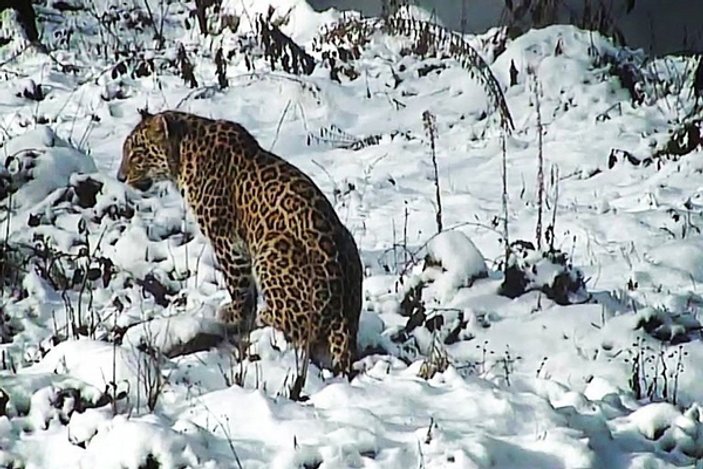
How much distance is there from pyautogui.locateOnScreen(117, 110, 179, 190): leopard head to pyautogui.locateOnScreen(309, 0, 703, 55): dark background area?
24.2 ft

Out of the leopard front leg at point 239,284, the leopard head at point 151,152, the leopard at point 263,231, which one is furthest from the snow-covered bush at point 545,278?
the leopard head at point 151,152

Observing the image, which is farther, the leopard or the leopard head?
the leopard head

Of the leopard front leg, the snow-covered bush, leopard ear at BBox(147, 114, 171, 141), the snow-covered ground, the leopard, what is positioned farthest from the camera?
leopard ear at BBox(147, 114, 171, 141)

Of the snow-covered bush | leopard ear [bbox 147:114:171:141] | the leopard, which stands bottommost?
the snow-covered bush

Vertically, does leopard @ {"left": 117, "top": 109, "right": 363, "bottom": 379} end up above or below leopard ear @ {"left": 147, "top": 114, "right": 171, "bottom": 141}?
below

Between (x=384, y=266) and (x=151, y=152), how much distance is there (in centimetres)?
166

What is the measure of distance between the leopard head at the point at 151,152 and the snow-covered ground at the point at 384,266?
0.58 metres

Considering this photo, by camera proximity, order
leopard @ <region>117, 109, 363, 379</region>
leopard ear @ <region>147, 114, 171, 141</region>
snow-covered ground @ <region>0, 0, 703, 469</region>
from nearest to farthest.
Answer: snow-covered ground @ <region>0, 0, 703, 469</region> → leopard @ <region>117, 109, 363, 379</region> → leopard ear @ <region>147, 114, 171, 141</region>

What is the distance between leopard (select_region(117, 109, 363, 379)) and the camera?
6.94m

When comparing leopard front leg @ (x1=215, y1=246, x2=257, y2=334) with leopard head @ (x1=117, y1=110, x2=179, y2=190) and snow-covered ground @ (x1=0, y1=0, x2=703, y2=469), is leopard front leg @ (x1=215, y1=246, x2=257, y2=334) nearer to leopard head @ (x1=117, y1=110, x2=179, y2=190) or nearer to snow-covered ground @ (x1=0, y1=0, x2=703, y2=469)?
snow-covered ground @ (x1=0, y1=0, x2=703, y2=469)

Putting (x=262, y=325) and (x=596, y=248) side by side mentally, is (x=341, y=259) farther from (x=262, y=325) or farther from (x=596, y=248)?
(x=596, y=248)

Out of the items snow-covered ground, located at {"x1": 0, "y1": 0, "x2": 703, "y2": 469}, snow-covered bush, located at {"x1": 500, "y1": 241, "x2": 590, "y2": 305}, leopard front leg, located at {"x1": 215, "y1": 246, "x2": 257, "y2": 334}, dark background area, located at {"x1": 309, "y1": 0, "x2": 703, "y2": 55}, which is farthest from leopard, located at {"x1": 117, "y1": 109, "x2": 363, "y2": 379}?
dark background area, located at {"x1": 309, "y1": 0, "x2": 703, "y2": 55}

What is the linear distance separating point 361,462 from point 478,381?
1.00 metres

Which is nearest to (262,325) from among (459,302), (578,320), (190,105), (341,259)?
(341,259)
